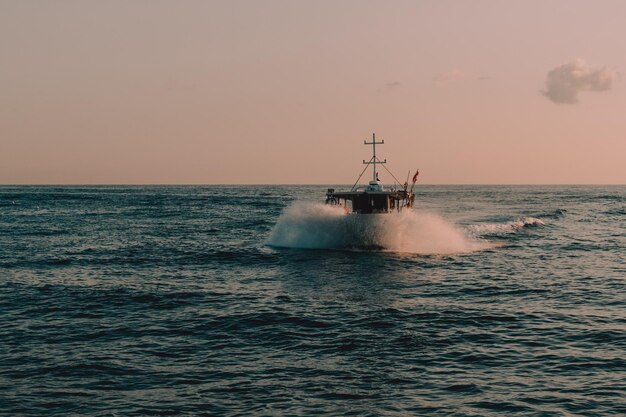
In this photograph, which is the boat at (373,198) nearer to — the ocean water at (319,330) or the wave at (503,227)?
the ocean water at (319,330)

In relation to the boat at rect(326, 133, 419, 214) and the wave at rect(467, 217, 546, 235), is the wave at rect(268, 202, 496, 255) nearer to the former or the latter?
the boat at rect(326, 133, 419, 214)

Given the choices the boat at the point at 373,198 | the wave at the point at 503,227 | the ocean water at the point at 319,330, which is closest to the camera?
the ocean water at the point at 319,330

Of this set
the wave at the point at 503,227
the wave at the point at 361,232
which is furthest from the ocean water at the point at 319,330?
the wave at the point at 503,227

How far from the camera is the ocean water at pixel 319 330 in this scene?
48.4 feet

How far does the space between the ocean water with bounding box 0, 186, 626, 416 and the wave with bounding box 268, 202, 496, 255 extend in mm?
172

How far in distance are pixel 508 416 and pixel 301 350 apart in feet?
22.6

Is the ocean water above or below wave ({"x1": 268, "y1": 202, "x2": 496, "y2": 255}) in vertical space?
below

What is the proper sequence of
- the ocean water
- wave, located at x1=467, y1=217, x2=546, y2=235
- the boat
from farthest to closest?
wave, located at x1=467, y1=217, x2=546, y2=235 → the boat → the ocean water

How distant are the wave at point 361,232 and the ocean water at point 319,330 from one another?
0.17m

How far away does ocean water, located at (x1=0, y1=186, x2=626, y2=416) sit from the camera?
14766 millimetres

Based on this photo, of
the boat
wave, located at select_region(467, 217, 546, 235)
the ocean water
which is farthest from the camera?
wave, located at select_region(467, 217, 546, 235)

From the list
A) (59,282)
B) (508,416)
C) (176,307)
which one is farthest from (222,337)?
(59,282)

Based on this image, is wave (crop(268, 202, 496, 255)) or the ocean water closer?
the ocean water

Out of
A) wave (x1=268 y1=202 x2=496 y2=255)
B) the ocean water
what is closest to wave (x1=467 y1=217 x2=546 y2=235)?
wave (x1=268 y1=202 x2=496 y2=255)
